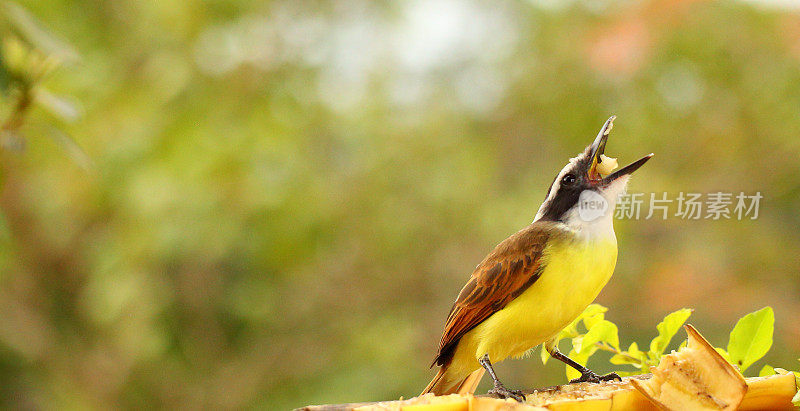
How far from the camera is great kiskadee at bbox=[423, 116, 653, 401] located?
1.46 metres

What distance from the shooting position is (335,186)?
496 centimetres

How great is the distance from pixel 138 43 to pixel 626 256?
3074mm

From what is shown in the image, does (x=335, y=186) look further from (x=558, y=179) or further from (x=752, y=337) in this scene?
(x=752, y=337)

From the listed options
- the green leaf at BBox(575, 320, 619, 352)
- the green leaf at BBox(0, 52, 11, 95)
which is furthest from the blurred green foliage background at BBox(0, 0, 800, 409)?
the green leaf at BBox(575, 320, 619, 352)

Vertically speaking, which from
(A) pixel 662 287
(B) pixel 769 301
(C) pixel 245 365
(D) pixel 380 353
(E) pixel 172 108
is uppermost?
(E) pixel 172 108

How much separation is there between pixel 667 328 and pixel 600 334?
0.32 feet

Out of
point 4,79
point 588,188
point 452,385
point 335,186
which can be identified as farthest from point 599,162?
point 335,186

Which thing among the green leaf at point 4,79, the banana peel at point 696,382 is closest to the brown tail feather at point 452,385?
the banana peel at point 696,382

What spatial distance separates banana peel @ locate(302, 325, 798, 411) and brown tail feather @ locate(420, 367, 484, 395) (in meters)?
0.43

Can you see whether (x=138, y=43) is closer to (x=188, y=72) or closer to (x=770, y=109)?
(x=188, y=72)

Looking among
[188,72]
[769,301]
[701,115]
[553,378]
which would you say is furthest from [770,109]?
[188,72]

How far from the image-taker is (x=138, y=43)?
4.82 meters

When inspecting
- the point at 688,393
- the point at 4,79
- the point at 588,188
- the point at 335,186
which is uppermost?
the point at 335,186

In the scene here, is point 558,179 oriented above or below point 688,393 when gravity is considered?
above
